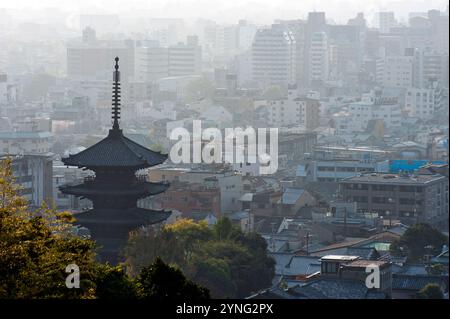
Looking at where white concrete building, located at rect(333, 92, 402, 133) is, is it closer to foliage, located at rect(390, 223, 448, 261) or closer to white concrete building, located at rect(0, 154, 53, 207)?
white concrete building, located at rect(0, 154, 53, 207)

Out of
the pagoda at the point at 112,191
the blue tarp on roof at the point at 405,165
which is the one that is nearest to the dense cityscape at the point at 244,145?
the pagoda at the point at 112,191

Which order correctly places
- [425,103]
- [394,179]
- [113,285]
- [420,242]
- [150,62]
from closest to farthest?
Result: 1. [113,285]
2. [420,242]
3. [394,179]
4. [425,103]
5. [150,62]

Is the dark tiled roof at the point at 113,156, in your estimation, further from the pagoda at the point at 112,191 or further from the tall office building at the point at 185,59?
the tall office building at the point at 185,59

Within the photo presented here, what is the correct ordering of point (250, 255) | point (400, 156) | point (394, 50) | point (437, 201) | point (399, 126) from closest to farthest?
point (250, 255), point (437, 201), point (400, 156), point (399, 126), point (394, 50)

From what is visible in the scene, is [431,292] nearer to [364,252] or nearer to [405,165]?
[364,252]

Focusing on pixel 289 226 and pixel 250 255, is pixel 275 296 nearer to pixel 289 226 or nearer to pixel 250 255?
pixel 250 255

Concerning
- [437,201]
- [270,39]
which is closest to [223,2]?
[270,39]

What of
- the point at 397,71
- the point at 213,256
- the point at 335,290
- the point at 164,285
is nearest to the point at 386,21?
the point at 397,71

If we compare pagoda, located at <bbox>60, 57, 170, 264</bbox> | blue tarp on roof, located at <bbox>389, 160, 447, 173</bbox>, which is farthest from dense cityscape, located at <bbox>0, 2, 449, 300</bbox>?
blue tarp on roof, located at <bbox>389, 160, 447, 173</bbox>
